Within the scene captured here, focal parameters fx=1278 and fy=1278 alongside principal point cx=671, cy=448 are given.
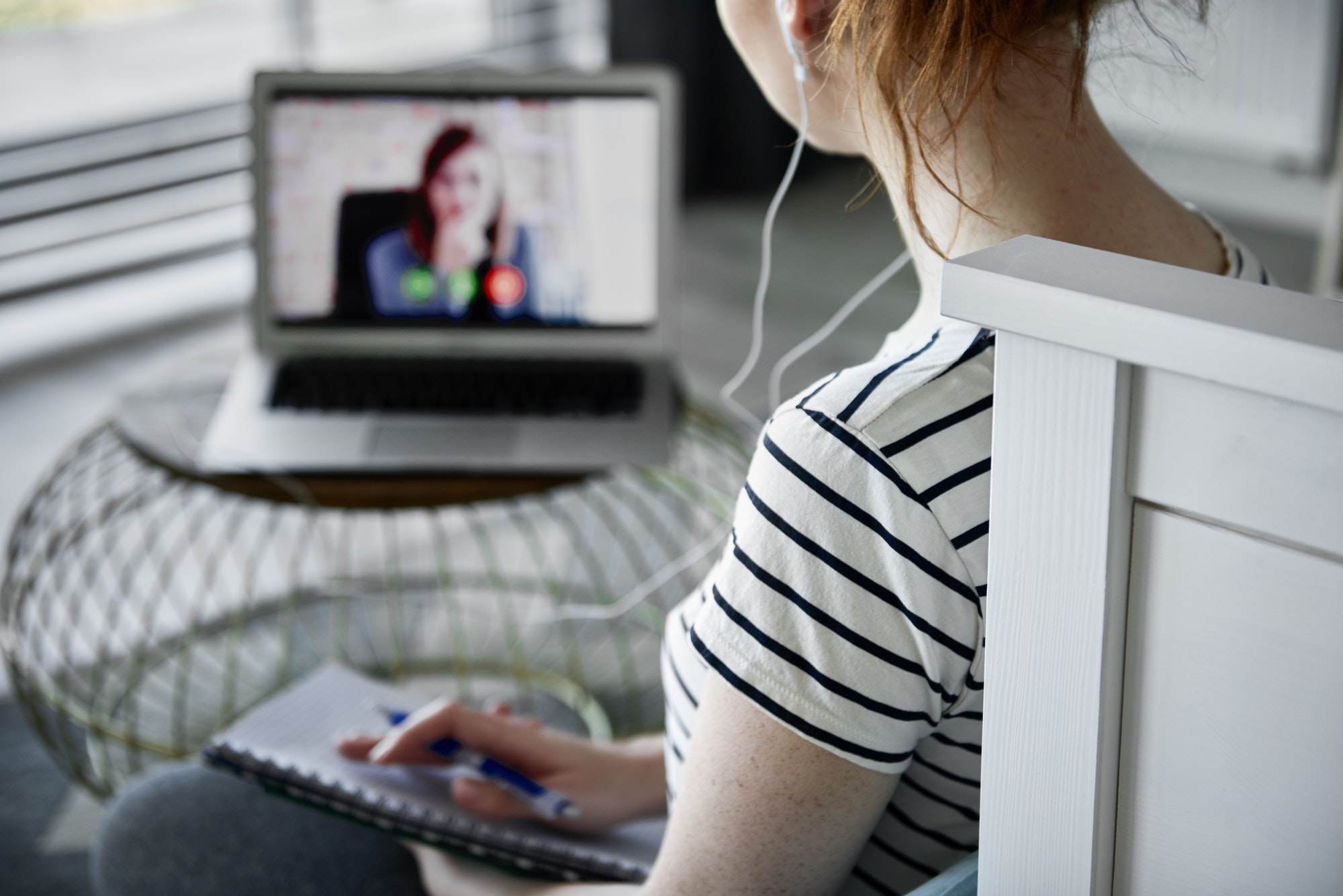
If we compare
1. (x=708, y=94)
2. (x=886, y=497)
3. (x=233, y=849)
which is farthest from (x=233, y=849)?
(x=708, y=94)

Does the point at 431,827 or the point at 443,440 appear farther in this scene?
the point at 443,440

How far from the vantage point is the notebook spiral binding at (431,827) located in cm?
80

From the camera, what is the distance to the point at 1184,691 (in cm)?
41

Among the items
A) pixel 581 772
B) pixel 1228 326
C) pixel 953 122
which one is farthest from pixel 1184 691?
pixel 581 772

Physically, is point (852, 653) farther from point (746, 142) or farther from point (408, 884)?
point (746, 142)

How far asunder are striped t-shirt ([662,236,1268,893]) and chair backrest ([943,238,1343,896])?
0.08 m

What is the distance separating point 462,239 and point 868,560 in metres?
0.94

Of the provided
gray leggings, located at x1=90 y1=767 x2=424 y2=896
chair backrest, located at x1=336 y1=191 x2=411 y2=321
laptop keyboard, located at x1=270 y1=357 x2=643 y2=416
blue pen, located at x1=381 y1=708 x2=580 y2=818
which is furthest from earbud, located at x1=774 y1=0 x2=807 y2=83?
chair backrest, located at x1=336 y1=191 x2=411 y2=321

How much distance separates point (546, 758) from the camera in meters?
0.87

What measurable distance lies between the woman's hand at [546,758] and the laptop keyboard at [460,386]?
48 centimetres

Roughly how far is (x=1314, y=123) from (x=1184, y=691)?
3.69m

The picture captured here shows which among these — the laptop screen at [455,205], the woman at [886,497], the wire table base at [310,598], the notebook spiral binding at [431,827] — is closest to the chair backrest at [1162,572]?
the woman at [886,497]

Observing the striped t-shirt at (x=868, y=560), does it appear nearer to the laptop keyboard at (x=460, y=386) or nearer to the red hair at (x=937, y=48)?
the red hair at (x=937, y=48)

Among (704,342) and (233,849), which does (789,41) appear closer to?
(233,849)
